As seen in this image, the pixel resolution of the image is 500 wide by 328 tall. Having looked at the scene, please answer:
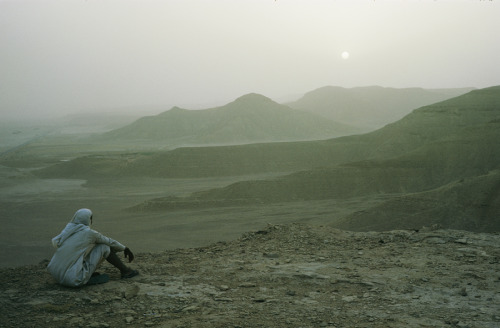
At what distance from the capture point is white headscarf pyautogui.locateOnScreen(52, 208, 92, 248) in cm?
545

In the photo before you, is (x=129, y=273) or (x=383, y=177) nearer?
(x=129, y=273)

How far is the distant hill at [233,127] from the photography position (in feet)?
218

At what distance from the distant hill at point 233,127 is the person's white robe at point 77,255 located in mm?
57329

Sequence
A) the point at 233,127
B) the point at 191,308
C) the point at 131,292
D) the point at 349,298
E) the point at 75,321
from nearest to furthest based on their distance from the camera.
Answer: the point at 75,321
the point at 191,308
the point at 349,298
the point at 131,292
the point at 233,127

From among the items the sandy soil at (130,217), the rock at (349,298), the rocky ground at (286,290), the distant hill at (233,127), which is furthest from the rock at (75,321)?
the distant hill at (233,127)

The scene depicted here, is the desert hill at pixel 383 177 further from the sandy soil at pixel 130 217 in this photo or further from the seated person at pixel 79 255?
the seated person at pixel 79 255

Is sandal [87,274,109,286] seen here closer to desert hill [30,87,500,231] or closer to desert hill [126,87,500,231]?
desert hill [30,87,500,231]

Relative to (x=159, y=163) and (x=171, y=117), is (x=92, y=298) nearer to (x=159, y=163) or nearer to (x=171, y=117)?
(x=159, y=163)

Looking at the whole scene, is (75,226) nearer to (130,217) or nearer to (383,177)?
(130,217)

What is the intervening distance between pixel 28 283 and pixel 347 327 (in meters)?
3.81

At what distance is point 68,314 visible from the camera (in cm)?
470

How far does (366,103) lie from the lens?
110 metres

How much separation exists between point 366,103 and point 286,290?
4274 inches

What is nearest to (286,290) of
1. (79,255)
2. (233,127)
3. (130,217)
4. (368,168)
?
(79,255)
